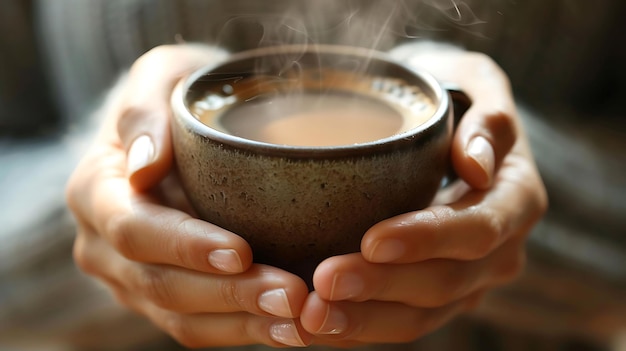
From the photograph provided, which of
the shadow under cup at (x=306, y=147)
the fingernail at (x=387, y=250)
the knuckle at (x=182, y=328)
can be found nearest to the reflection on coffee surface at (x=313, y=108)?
the shadow under cup at (x=306, y=147)

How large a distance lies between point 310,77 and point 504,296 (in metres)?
0.51

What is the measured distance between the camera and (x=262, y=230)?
0.43 meters

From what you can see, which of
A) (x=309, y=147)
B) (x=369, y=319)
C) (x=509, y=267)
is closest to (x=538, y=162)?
(x=509, y=267)

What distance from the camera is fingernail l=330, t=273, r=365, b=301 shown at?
1.41 feet

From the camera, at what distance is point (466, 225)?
50cm

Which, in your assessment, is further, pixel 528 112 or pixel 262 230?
pixel 528 112

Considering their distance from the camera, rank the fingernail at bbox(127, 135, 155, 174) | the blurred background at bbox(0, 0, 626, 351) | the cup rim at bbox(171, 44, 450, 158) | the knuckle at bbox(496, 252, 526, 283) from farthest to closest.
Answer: the blurred background at bbox(0, 0, 626, 351)
the knuckle at bbox(496, 252, 526, 283)
the fingernail at bbox(127, 135, 155, 174)
the cup rim at bbox(171, 44, 450, 158)

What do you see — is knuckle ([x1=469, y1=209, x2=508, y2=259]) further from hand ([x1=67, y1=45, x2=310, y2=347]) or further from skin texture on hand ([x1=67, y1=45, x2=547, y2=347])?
hand ([x1=67, y1=45, x2=310, y2=347])

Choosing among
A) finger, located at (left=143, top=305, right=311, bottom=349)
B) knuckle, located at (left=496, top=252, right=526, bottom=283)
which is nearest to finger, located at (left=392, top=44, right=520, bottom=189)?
knuckle, located at (left=496, top=252, right=526, bottom=283)

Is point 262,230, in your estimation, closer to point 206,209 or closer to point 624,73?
point 206,209

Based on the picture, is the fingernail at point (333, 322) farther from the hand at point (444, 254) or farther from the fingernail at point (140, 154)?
the fingernail at point (140, 154)

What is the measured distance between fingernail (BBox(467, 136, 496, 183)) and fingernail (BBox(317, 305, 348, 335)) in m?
0.19

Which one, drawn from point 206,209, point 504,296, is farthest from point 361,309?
point 504,296

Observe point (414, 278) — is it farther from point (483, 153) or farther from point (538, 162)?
point (538, 162)
